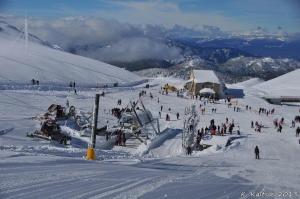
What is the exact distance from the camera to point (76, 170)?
16016mm

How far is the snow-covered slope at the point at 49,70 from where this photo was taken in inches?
2756

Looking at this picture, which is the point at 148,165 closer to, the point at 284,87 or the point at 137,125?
the point at 137,125

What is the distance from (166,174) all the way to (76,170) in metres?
3.28

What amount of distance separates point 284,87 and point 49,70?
152 ft

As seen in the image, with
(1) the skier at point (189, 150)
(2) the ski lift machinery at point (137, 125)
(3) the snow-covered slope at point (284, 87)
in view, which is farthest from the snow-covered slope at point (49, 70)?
(1) the skier at point (189, 150)

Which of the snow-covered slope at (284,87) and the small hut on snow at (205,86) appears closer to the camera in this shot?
the small hut on snow at (205,86)

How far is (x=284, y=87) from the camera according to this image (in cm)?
9738

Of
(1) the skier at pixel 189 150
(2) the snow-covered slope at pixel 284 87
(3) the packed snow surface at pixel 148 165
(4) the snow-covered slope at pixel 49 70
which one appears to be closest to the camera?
(3) the packed snow surface at pixel 148 165

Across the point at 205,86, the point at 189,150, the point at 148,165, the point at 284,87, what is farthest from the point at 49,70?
the point at 148,165

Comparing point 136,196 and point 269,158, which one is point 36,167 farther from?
point 269,158

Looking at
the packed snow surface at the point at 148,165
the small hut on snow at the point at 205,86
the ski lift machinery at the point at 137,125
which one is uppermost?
the small hut on snow at the point at 205,86

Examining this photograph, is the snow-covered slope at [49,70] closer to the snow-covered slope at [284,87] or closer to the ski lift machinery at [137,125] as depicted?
the snow-covered slope at [284,87]

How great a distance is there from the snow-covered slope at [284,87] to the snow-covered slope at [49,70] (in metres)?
24.9

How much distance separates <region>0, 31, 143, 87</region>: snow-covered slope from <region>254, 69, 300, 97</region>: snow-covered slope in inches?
979
